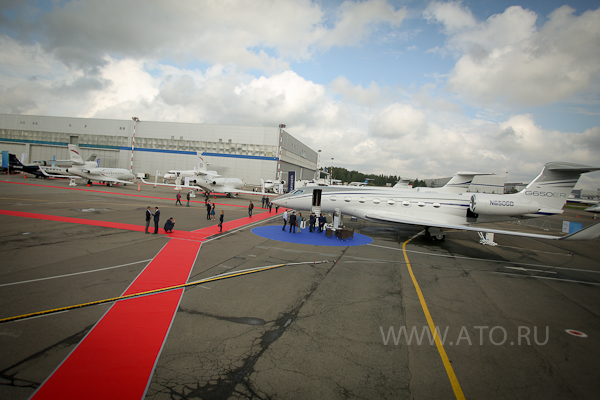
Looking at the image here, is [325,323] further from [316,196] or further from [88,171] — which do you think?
[88,171]

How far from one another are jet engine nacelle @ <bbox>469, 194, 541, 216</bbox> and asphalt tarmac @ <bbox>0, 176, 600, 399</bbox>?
378 cm

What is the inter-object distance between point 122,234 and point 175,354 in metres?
11.7

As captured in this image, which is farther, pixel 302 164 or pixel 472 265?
pixel 302 164

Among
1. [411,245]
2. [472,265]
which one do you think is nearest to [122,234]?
[411,245]

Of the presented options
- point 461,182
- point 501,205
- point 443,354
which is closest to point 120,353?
point 443,354

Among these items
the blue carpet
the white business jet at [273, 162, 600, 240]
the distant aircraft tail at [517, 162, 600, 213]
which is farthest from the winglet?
the blue carpet

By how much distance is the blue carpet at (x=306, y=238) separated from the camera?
49.6 ft

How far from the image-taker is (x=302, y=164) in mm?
83250

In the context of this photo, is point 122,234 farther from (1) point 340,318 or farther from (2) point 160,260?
(1) point 340,318
